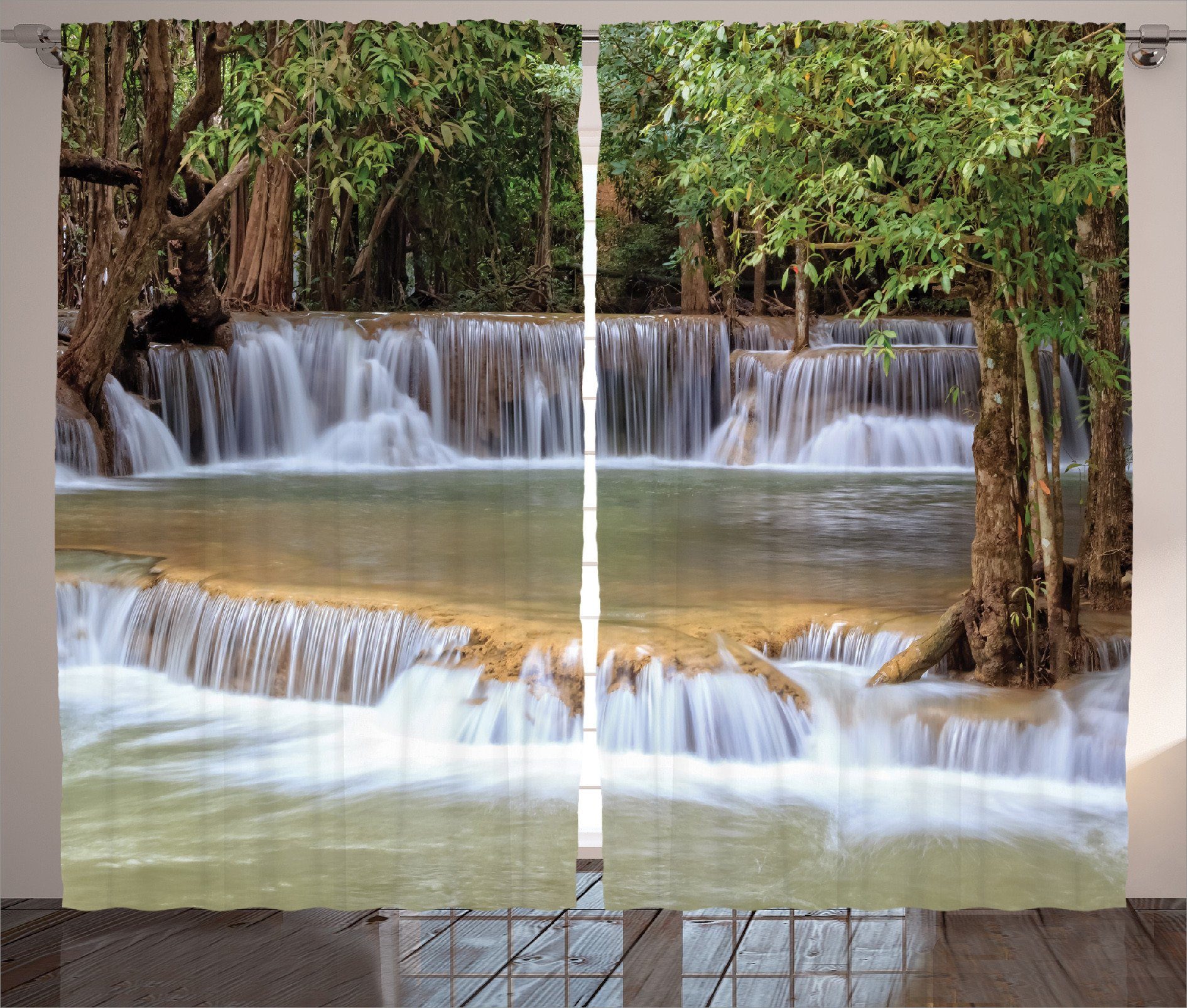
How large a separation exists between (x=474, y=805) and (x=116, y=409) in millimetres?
1318

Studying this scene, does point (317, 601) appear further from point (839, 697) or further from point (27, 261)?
point (839, 697)

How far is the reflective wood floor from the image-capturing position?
2363 mm

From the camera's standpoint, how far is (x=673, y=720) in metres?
2.72

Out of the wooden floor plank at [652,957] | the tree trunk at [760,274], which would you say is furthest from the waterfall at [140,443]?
the wooden floor plank at [652,957]

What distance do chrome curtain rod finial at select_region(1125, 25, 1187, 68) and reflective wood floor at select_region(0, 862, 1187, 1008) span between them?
2.06m

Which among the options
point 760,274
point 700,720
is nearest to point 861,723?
point 700,720

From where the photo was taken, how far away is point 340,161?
2727 mm

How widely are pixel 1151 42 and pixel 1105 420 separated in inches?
34.9

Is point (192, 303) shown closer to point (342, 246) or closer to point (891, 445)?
point (342, 246)

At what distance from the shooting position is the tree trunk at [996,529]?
9.00ft

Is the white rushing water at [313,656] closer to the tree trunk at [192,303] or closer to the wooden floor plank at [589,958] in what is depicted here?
the wooden floor plank at [589,958]

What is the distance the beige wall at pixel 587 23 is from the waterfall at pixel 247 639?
182mm

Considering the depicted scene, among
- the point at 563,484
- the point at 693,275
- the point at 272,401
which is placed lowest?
the point at 563,484

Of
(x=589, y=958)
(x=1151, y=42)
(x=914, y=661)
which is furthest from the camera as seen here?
(x=914, y=661)
